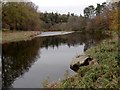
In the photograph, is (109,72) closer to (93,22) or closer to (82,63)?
(82,63)

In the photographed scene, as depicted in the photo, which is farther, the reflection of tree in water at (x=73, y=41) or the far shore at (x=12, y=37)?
the far shore at (x=12, y=37)

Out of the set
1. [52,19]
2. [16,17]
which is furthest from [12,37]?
[52,19]

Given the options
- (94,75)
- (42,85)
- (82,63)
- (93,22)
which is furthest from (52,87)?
(93,22)

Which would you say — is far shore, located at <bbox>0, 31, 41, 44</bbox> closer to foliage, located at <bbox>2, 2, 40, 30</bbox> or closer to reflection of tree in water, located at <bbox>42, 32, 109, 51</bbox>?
foliage, located at <bbox>2, 2, 40, 30</bbox>

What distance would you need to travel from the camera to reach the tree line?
2080 inches

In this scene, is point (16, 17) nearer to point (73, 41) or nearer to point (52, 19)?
point (73, 41)

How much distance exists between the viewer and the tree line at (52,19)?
52.8m

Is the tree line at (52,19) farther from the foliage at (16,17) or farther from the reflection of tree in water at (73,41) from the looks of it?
the reflection of tree in water at (73,41)

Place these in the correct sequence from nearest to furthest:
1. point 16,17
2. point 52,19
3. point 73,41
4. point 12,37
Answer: point 73,41
point 12,37
point 16,17
point 52,19

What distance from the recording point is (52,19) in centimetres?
12119

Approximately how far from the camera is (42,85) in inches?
581

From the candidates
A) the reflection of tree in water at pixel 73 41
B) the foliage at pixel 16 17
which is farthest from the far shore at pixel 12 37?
the reflection of tree in water at pixel 73 41

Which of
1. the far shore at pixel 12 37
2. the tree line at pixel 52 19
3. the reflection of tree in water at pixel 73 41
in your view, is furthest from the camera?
the tree line at pixel 52 19

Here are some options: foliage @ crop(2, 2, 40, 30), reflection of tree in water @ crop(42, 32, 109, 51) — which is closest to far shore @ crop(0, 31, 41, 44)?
foliage @ crop(2, 2, 40, 30)
